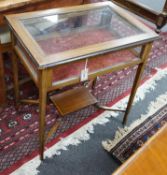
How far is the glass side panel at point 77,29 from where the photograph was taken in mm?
1150

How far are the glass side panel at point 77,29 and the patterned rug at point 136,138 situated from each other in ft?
2.15

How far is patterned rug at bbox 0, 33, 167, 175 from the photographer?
4.58 ft

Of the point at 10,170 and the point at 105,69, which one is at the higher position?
the point at 105,69

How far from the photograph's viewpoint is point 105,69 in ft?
3.96

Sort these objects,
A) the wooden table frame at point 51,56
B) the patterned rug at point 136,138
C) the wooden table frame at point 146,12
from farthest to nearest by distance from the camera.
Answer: the wooden table frame at point 146,12, the patterned rug at point 136,138, the wooden table frame at point 51,56

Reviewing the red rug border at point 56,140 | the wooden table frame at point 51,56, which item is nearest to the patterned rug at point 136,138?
the red rug border at point 56,140

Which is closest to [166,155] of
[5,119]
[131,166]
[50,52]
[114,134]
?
[131,166]

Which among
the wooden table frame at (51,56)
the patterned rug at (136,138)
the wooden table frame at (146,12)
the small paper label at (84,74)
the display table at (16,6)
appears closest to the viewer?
the wooden table frame at (51,56)

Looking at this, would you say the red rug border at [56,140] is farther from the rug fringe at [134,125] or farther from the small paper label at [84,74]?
the small paper label at [84,74]

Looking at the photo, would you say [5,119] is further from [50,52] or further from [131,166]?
[131,166]

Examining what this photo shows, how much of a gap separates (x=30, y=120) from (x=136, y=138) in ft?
2.21

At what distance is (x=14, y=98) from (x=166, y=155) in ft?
3.60

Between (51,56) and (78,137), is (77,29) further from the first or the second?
(78,137)

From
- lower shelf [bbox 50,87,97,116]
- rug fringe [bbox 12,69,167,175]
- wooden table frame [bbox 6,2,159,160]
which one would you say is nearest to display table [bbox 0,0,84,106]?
wooden table frame [bbox 6,2,159,160]
